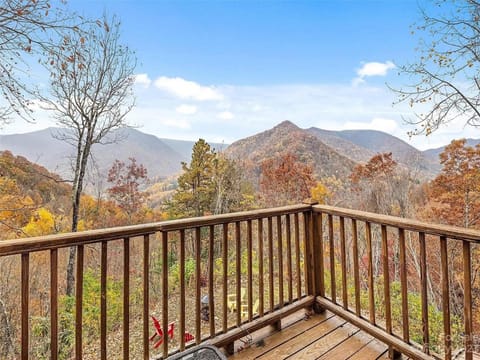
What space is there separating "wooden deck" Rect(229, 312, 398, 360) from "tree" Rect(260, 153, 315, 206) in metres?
8.14

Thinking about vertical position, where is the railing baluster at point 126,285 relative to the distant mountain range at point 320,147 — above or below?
below

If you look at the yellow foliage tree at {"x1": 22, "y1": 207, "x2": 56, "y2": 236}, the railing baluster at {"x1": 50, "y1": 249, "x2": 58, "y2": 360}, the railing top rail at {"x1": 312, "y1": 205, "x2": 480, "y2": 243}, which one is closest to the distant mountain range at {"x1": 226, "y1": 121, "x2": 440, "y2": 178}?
the yellow foliage tree at {"x1": 22, "y1": 207, "x2": 56, "y2": 236}

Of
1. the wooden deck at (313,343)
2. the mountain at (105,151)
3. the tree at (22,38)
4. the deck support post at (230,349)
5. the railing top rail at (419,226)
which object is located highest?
the tree at (22,38)

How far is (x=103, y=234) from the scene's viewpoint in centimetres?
150

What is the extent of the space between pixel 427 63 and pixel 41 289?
7.27 m

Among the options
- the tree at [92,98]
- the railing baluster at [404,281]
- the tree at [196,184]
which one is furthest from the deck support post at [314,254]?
the tree at [196,184]

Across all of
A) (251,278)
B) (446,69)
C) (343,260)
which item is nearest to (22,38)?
(251,278)

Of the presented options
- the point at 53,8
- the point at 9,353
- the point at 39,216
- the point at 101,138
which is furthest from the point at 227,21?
the point at 9,353

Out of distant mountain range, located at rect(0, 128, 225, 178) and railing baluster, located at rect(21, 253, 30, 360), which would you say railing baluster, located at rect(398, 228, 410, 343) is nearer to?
railing baluster, located at rect(21, 253, 30, 360)

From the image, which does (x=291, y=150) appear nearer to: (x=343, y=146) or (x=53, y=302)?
(x=343, y=146)

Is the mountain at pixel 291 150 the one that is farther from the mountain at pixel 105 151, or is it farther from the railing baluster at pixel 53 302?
the railing baluster at pixel 53 302

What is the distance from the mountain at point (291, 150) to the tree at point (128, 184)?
3.35 metres

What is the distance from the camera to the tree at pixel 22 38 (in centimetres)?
243

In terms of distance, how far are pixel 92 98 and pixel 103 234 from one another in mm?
5220
